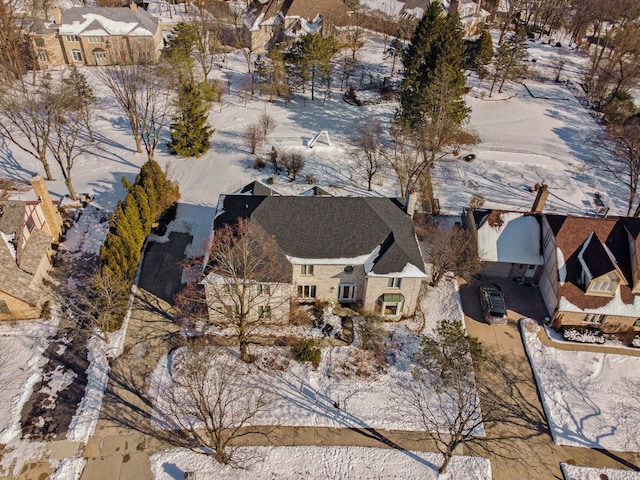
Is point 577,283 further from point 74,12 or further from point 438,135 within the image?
point 74,12

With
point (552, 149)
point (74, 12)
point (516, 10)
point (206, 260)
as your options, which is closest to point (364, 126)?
point (552, 149)

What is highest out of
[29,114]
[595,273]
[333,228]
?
[29,114]

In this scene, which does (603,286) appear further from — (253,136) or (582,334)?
(253,136)

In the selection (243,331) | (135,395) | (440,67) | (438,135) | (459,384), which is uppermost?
(440,67)

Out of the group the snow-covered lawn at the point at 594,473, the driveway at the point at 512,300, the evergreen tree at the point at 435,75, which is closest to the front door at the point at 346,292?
the driveway at the point at 512,300

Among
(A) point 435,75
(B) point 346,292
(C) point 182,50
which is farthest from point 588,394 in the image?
(C) point 182,50
